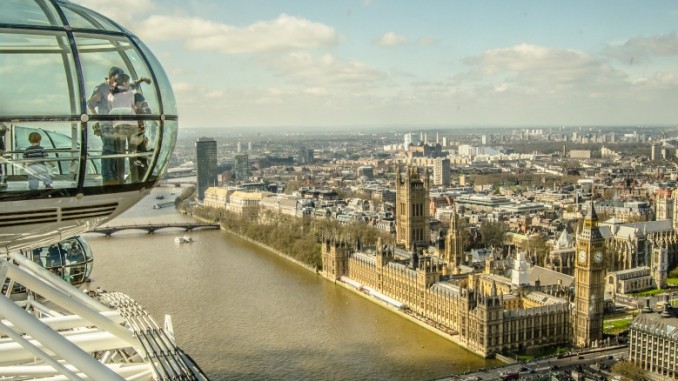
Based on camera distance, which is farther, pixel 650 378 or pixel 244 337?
pixel 244 337

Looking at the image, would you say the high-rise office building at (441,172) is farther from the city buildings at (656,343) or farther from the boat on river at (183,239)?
the city buildings at (656,343)

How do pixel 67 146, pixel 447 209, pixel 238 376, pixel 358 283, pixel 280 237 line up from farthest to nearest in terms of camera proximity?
pixel 447 209, pixel 280 237, pixel 358 283, pixel 238 376, pixel 67 146

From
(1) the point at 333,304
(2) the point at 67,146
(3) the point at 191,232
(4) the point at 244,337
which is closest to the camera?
(2) the point at 67,146

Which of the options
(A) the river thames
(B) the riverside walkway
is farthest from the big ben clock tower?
(B) the riverside walkway

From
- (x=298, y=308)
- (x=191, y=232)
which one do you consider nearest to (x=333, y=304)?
(x=298, y=308)

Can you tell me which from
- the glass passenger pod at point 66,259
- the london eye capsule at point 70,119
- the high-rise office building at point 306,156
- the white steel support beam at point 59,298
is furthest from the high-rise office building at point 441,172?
the london eye capsule at point 70,119

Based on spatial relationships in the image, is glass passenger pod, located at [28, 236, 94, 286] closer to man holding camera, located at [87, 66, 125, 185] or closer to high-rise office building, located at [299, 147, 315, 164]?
man holding camera, located at [87, 66, 125, 185]

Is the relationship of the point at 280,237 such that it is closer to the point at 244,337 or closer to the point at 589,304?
the point at 244,337

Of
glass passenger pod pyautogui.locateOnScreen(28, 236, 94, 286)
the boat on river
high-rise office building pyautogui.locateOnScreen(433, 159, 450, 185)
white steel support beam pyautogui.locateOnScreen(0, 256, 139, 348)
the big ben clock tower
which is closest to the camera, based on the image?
white steel support beam pyautogui.locateOnScreen(0, 256, 139, 348)
